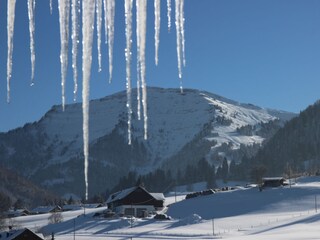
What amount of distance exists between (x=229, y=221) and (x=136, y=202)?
25507 mm

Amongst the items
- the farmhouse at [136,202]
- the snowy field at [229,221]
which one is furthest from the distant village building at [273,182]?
the farmhouse at [136,202]

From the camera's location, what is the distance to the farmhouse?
76.5 m

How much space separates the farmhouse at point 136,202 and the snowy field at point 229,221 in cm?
304

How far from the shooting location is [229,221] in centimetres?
5441

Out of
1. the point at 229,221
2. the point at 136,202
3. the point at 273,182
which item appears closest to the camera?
the point at 229,221

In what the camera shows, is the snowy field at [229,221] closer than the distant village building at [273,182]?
Yes

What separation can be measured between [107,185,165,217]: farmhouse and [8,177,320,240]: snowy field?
9.99ft

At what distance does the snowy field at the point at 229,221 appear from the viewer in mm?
43409

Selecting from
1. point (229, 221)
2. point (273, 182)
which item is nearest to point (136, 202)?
point (273, 182)

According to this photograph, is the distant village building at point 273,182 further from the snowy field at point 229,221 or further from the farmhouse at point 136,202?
the farmhouse at point 136,202

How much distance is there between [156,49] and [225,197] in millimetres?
71267

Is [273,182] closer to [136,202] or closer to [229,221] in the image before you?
[136,202]

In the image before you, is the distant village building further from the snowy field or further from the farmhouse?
the farmhouse

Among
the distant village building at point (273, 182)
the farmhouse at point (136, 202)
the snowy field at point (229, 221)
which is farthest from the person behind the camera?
the distant village building at point (273, 182)
